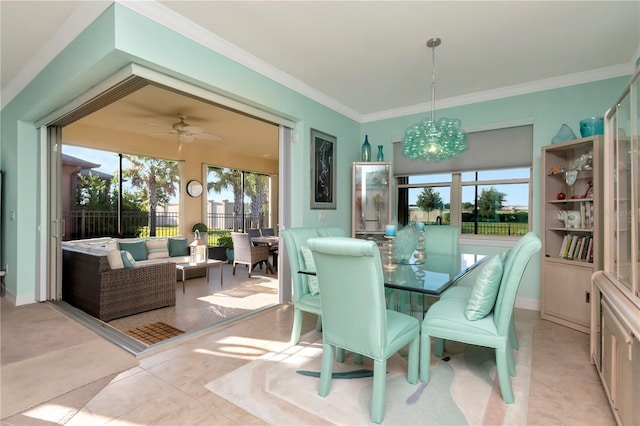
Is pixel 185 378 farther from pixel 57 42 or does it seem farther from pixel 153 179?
pixel 153 179

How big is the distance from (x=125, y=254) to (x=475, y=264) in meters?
3.74

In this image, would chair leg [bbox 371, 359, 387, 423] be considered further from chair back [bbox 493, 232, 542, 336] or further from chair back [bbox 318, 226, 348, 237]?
chair back [bbox 318, 226, 348, 237]

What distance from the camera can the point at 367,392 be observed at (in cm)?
197

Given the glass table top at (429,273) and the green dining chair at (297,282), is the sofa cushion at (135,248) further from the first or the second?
the glass table top at (429,273)

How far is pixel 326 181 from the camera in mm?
4355

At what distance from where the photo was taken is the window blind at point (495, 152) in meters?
3.80

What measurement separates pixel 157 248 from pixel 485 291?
5.21 m

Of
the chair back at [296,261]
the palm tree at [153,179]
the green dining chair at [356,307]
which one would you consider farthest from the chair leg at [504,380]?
the palm tree at [153,179]

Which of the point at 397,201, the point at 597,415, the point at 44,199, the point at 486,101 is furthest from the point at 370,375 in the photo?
the point at 44,199

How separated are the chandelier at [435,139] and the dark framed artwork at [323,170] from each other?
1519 mm

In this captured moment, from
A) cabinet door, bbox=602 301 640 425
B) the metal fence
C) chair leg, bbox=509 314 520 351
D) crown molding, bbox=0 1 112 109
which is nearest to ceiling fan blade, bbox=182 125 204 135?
crown molding, bbox=0 1 112 109

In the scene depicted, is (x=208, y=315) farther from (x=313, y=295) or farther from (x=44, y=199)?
(x=44, y=199)

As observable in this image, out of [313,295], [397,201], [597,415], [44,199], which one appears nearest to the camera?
[597,415]

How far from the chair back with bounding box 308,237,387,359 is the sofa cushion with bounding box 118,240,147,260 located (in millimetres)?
4417
